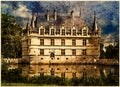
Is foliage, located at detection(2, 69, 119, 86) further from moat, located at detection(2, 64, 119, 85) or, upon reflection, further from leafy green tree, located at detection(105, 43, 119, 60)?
leafy green tree, located at detection(105, 43, 119, 60)

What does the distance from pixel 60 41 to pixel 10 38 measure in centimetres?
66

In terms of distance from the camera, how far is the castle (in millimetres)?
6707

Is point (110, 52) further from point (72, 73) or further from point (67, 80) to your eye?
point (67, 80)

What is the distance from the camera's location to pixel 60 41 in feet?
22.1

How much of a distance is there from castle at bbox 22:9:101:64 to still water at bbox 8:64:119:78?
79 millimetres

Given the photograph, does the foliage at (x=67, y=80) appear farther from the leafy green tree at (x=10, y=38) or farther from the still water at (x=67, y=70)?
the leafy green tree at (x=10, y=38)

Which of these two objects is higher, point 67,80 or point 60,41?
point 60,41

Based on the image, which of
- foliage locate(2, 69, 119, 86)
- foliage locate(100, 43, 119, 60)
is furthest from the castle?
foliage locate(2, 69, 119, 86)

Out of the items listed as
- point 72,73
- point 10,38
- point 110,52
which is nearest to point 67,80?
point 72,73

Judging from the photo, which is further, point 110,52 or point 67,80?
point 110,52

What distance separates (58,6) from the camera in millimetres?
6555

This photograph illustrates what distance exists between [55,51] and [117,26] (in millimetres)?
878

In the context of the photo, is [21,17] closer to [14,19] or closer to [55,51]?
[14,19]

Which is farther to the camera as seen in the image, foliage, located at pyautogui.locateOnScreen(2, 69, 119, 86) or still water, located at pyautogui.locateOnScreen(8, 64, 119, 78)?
still water, located at pyautogui.locateOnScreen(8, 64, 119, 78)
